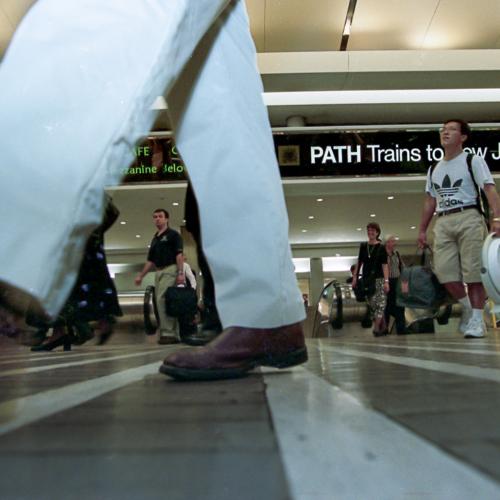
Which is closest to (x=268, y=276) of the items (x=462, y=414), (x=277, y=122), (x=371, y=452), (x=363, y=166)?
(x=462, y=414)

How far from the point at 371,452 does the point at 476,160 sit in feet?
10.7

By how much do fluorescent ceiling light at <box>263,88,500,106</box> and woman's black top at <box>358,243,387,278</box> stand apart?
2838 mm

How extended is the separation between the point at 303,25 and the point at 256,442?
8346mm

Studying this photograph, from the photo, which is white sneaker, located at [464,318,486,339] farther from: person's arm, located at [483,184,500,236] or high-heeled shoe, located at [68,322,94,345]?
high-heeled shoe, located at [68,322,94,345]

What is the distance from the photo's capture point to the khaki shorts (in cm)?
348

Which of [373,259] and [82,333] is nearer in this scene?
[82,333]

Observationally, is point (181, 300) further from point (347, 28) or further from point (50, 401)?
point (347, 28)

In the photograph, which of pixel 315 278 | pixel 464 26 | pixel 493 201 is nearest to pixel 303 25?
pixel 464 26

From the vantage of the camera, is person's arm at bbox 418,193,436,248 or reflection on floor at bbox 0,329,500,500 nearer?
reflection on floor at bbox 0,329,500,500

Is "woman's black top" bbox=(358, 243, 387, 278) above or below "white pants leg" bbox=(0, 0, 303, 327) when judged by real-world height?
above

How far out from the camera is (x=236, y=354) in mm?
1137

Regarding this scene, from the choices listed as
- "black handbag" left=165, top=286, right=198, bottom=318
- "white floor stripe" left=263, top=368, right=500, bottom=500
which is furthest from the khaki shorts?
"white floor stripe" left=263, top=368, right=500, bottom=500

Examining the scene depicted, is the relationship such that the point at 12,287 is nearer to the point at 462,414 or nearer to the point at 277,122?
the point at 462,414

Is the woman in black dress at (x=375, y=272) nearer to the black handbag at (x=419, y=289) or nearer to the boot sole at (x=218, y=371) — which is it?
the black handbag at (x=419, y=289)
